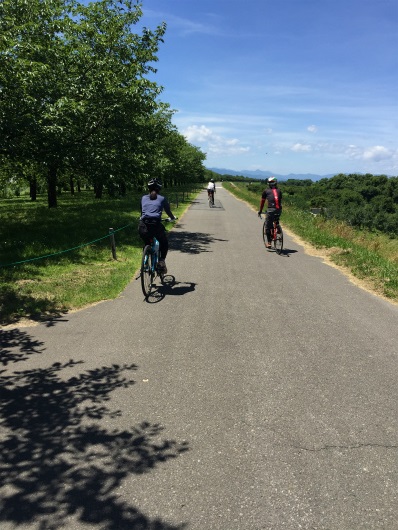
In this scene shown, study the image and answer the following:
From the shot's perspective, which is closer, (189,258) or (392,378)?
(392,378)

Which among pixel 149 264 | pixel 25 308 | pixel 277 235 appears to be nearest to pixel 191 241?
pixel 277 235

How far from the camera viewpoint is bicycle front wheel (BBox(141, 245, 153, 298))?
22.2 ft

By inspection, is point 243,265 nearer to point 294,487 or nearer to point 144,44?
point 294,487

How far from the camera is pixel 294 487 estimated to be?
8.74ft

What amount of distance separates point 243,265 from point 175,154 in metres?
32.5

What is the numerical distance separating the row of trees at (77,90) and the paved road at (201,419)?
7215 mm

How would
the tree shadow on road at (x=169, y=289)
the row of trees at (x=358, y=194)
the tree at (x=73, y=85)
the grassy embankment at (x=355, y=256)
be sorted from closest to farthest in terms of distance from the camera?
the tree shadow on road at (x=169, y=289) → the grassy embankment at (x=355, y=256) → the tree at (x=73, y=85) → the row of trees at (x=358, y=194)

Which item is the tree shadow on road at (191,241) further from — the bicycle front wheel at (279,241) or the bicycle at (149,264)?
the bicycle at (149,264)

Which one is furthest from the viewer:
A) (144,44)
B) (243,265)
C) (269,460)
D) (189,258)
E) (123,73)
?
(144,44)

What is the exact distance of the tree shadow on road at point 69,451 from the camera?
243 centimetres

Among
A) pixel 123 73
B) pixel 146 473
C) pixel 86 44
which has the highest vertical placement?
pixel 86 44

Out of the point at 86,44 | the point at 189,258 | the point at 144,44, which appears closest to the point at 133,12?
the point at 144,44

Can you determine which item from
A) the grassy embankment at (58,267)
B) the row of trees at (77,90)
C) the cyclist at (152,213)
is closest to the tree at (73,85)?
the row of trees at (77,90)

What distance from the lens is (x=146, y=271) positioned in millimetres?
6945
